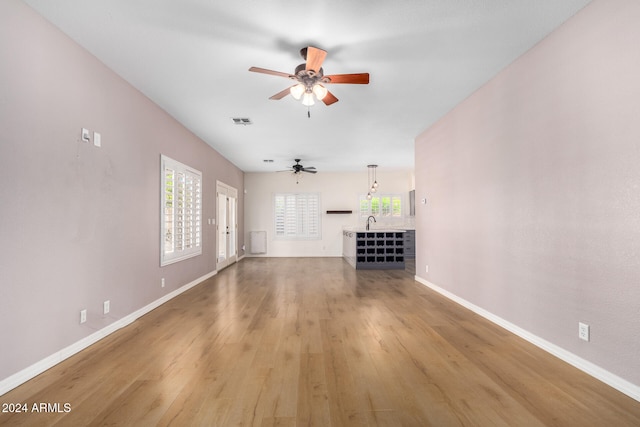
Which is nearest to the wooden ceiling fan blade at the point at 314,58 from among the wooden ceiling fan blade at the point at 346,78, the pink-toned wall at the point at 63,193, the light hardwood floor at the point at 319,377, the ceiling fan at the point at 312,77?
the ceiling fan at the point at 312,77

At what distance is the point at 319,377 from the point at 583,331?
2030mm

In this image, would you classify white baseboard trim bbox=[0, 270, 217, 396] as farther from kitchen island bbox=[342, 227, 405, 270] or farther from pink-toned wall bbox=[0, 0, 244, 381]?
kitchen island bbox=[342, 227, 405, 270]

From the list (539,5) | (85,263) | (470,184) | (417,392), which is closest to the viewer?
(417,392)

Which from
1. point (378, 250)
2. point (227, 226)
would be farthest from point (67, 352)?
point (378, 250)

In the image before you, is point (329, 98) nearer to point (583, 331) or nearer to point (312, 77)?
point (312, 77)

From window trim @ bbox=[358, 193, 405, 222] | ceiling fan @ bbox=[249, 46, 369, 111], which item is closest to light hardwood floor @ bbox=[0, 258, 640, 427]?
ceiling fan @ bbox=[249, 46, 369, 111]

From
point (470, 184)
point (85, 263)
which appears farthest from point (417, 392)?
point (85, 263)

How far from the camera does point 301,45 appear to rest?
273 centimetres

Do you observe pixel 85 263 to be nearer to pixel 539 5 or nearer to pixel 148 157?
pixel 148 157

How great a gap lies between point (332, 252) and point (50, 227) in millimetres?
7728

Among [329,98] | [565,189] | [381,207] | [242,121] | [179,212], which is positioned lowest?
[179,212]

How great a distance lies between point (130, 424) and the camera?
165cm

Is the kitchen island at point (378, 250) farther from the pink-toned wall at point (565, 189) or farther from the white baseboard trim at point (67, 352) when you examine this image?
the white baseboard trim at point (67, 352)

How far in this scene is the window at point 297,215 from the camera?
376 inches
